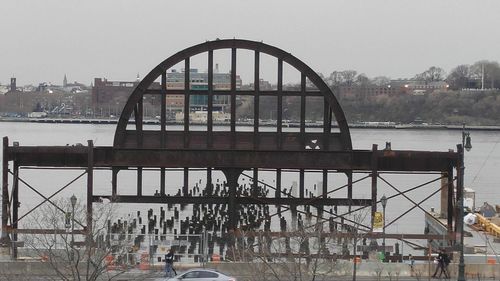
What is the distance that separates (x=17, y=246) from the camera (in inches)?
1549

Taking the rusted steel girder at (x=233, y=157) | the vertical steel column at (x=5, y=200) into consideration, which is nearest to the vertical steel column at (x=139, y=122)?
the rusted steel girder at (x=233, y=157)

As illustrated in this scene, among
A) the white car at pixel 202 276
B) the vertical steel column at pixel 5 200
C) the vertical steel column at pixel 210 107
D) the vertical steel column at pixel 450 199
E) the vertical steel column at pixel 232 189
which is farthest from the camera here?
the vertical steel column at pixel 210 107

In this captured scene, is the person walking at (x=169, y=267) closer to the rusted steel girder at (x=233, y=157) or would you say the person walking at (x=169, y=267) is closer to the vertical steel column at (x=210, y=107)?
the rusted steel girder at (x=233, y=157)

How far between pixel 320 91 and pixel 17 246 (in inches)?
607

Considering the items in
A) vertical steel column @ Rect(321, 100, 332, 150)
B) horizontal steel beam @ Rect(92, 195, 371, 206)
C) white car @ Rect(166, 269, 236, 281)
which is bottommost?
white car @ Rect(166, 269, 236, 281)

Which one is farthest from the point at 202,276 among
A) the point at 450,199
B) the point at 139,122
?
the point at 450,199

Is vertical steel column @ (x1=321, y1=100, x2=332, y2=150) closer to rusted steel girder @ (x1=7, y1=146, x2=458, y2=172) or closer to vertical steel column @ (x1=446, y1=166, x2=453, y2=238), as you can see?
rusted steel girder @ (x1=7, y1=146, x2=458, y2=172)

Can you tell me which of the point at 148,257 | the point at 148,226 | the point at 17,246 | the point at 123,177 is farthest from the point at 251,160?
the point at 123,177

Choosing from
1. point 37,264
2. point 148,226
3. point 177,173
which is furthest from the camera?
point 177,173

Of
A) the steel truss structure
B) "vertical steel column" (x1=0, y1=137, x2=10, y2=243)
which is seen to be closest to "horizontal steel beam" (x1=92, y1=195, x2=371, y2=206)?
the steel truss structure

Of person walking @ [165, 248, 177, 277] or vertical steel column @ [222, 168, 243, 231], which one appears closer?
person walking @ [165, 248, 177, 277]

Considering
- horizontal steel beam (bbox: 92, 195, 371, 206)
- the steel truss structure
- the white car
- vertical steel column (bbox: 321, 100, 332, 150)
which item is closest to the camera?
the white car

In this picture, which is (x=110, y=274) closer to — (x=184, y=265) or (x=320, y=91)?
(x=184, y=265)

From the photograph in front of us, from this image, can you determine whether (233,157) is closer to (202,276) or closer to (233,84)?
(233,84)
